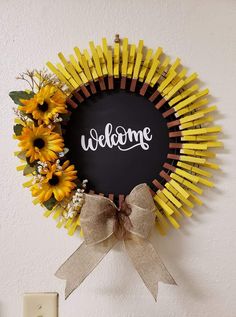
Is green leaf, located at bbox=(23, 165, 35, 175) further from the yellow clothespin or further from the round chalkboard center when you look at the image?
the yellow clothespin

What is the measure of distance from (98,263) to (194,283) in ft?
1.10

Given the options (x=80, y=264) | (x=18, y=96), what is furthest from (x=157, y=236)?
(x=18, y=96)

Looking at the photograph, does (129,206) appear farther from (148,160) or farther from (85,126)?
(85,126)

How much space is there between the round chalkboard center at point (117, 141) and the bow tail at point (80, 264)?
180 mm

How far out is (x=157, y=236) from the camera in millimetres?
1199

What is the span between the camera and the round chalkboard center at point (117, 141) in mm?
1176

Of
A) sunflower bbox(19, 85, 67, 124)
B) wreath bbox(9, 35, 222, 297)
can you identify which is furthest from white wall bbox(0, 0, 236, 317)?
sunflower bbox(19, 85, 67, 124)

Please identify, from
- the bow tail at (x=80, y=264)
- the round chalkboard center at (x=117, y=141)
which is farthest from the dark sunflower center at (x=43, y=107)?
the bow tail at (x=80, y=264)

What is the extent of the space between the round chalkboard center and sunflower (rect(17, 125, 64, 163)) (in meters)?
0.08

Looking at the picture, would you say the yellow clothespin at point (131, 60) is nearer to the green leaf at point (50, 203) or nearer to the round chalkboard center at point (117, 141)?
the round chalkboard center at point (117, 141)

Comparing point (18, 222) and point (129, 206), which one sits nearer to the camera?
point (129, 206)

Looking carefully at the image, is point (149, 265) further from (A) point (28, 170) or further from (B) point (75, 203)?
(A) point (28, 170)

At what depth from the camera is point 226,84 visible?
121cm

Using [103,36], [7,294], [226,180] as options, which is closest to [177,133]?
[226,180]
